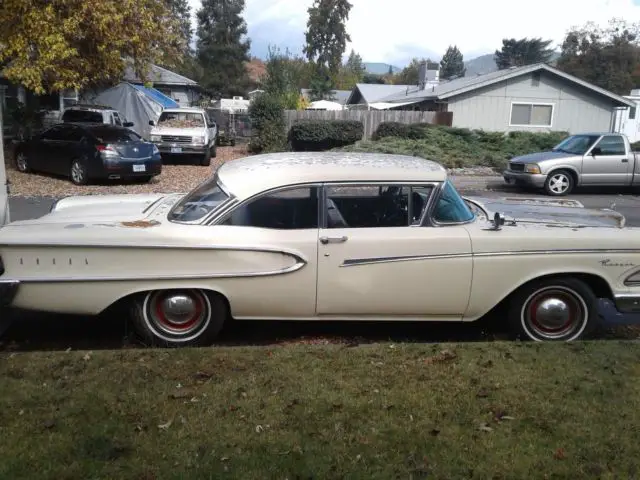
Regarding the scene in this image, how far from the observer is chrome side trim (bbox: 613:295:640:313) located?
16.3 feet

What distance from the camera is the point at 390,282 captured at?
4.80m

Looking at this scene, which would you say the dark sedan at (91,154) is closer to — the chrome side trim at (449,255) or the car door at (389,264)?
the car door at (389,264)

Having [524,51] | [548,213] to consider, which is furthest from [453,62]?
[548,213]

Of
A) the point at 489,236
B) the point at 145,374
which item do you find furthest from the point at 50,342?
the point at 489,236

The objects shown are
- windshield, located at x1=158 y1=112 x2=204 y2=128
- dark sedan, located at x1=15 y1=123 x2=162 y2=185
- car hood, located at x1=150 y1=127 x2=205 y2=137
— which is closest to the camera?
dark sedan, located at x1=15 y1=123 x2=162 y2=185

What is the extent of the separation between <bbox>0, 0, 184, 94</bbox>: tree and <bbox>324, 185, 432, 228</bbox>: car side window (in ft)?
34.9

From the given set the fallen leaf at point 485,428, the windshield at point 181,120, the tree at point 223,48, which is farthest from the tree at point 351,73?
the fallen leaf at point 485,428

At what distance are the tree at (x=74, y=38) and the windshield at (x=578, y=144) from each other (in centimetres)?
1086

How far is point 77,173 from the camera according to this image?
590 inches

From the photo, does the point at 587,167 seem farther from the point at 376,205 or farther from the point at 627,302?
the point at 376,205

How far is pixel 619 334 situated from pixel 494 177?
1469 cm

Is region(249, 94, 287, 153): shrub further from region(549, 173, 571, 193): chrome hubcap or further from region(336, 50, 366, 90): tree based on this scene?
region(336, 50, 366, 90): tree

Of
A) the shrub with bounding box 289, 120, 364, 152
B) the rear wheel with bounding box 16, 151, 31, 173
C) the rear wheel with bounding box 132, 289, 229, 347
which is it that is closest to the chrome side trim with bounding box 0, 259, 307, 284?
the rear wheel with bounding box 132, 289, 229, 347

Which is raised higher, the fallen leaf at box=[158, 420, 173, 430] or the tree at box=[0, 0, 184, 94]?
the tree at box=[0, 0, 184, 94]
